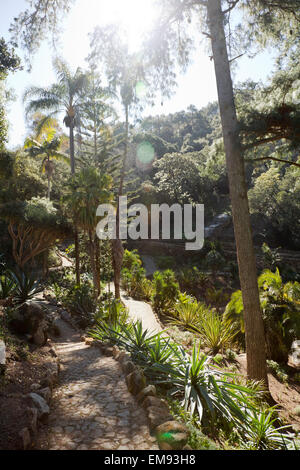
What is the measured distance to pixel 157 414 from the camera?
2.67 metres

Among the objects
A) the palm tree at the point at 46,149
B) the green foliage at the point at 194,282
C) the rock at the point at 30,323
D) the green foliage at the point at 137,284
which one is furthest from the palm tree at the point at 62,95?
the rock at the point at 30,323

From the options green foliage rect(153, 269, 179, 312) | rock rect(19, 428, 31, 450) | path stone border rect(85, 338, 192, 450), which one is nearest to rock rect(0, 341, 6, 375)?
rock rect(19, 428, 31, 450)

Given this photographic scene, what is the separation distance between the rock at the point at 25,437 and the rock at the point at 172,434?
1.07m

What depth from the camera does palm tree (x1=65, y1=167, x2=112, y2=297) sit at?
37.5 ft

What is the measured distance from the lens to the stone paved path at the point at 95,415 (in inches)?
95.5

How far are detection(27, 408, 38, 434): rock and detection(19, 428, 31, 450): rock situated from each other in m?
0.13

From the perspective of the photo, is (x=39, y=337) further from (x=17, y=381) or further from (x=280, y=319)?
(x=280, y=319)

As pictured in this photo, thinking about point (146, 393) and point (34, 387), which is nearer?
point (146, 393)

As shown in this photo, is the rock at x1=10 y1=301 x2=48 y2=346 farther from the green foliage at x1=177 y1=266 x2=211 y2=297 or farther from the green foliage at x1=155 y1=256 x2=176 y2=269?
the green foliage at x1=155 y1=256 x2=176 y2=269

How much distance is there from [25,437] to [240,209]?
4.59m

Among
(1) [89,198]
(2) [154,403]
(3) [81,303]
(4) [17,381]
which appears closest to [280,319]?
(2) [154,403]

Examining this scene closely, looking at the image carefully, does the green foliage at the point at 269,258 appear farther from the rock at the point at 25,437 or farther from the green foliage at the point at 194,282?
the rock at the point at 25,437

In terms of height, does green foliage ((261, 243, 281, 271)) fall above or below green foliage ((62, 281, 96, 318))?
above
